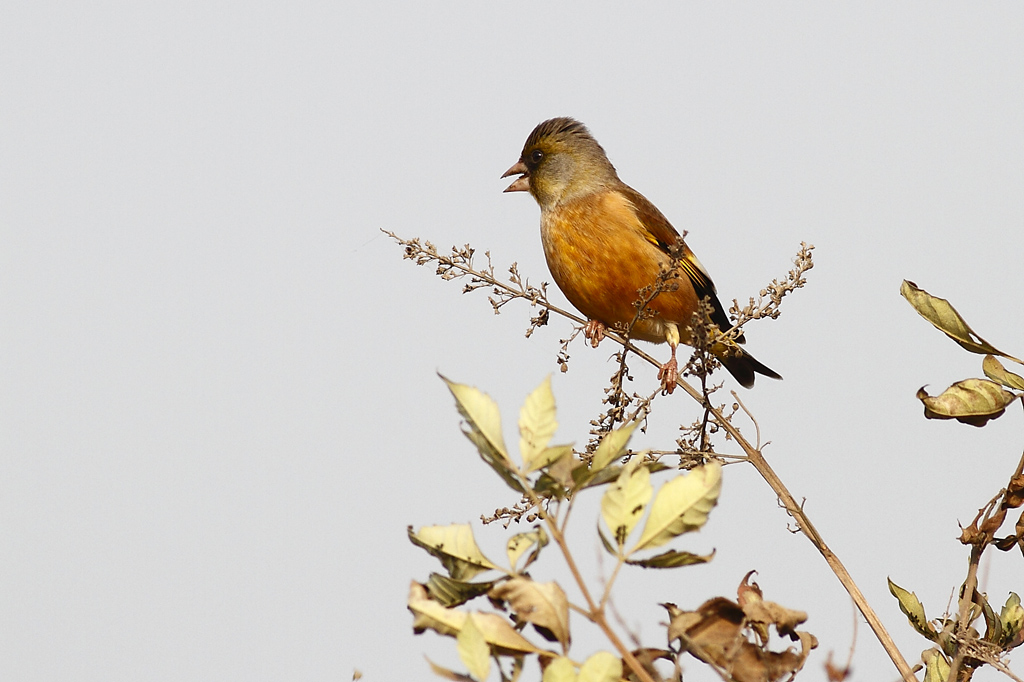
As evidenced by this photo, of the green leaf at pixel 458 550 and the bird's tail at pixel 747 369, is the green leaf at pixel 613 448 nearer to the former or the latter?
the green leaf at pixel 458 550

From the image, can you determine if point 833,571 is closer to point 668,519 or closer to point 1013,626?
point 1013,626

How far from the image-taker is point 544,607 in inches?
43.1

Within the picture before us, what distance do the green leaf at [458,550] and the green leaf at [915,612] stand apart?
3.49ft

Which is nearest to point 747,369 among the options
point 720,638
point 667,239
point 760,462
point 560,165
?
point 667,239

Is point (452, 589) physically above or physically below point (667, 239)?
below

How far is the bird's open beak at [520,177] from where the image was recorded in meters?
5.36

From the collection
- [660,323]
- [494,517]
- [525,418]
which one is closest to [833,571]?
[525,418]

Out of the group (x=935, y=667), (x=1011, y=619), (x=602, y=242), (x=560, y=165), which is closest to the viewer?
(x=935, y=667)

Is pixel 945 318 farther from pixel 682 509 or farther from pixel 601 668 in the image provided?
pixel 601 668

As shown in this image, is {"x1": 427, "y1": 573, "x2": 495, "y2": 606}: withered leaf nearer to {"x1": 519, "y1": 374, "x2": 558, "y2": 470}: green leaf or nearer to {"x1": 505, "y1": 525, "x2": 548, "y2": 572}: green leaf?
{"x1": 505, "y1": 525, "x2": 548, "y2": 572}: green leaf

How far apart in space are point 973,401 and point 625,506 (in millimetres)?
857

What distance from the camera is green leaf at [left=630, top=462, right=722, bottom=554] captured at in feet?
3.84

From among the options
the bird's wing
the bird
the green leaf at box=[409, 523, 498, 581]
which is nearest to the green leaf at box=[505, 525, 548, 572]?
the green leaf at box=[409, 523, 498, 581]

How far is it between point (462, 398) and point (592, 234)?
3.76 meters
